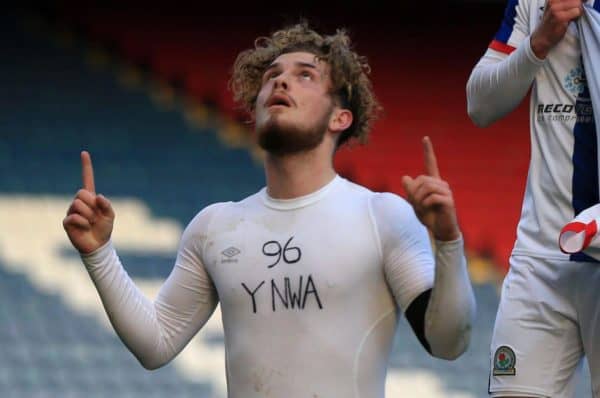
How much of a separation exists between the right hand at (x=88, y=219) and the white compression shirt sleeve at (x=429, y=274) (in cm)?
75

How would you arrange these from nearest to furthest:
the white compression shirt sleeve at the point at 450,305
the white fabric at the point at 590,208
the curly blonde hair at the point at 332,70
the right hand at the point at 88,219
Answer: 1. the white compression shirt sleeve at the point at 450,305
2. the white fabric at the point at 590,208
3. the right hand at the point at 88,219
4. the curly blonde hair at the point at 332,70

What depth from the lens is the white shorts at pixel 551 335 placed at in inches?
136

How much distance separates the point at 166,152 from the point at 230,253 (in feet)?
18.4

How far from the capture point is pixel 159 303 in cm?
366

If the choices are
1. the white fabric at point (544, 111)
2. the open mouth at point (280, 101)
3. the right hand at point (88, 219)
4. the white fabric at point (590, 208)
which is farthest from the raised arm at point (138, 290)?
the white fabric at point (590, 208)

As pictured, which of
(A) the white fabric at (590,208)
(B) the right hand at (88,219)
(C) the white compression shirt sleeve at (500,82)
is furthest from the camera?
(C) the white compression shirt sleeve at (500,82)

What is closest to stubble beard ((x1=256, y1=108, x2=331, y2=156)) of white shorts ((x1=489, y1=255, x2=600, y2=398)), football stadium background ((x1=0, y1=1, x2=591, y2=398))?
white shorts ((x1=489, y1=255, x2=600, y2=398))

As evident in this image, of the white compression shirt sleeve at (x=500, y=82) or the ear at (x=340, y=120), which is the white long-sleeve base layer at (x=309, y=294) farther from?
the white compression shirt sleeve at (x=500, y=82)

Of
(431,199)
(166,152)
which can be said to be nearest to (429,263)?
(431,199)

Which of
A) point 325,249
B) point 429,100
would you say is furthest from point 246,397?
point 429,100

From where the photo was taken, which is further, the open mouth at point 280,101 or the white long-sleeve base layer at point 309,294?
the open mouth at point 280,101

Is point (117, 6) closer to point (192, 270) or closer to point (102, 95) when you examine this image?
point (102, 95)

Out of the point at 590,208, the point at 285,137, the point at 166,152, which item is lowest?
the point at 590,208

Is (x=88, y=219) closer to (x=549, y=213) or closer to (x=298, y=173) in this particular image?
(x=298, y=173)
